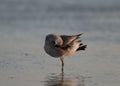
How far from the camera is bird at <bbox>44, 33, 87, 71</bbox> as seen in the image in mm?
10906

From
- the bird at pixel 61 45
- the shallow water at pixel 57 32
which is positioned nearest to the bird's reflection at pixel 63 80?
the shallow water at pixel 57 32

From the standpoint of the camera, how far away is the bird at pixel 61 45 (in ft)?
35.8

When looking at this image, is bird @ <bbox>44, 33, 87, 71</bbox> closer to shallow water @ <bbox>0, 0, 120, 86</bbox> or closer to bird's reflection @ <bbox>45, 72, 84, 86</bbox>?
shallow water @ <bbox>0, 0, 120, 86</bbox>

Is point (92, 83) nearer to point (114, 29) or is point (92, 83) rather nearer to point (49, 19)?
point (114, 29)

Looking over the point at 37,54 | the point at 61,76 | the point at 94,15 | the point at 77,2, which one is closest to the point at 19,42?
the point at 37,54

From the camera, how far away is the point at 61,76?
981cm

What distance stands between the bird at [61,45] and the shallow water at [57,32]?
0.58 ft

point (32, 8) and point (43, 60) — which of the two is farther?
point (32, 8)

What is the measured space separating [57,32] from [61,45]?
2647 mm

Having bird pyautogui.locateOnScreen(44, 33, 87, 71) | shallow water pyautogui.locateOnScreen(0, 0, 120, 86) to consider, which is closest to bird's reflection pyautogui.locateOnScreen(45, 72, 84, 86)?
shallow water pyautogui.locateOnScreen(0, 0, 120, 86)

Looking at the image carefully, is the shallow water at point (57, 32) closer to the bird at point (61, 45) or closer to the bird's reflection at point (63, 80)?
the bird's reflection at point (63, 80)

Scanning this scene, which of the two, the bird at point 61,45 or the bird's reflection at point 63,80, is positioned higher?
the bird at point 61,45

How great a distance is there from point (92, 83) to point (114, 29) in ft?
17.1

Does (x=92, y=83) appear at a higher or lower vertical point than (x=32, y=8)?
lower
